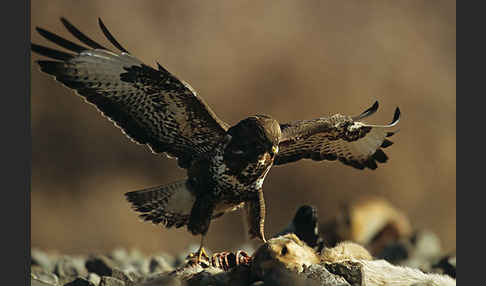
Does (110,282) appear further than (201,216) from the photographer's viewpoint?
No

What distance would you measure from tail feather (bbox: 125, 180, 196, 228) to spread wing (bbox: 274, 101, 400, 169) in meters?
0.80

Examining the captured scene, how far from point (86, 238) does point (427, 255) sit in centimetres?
605

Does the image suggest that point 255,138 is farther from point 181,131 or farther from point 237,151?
point 181,131

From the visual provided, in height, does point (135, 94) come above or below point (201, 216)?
above

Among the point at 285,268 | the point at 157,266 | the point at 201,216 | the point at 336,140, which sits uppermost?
the point at 336,140

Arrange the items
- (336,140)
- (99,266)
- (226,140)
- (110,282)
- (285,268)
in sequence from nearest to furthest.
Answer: (285,268), (110,282), (226,140), (336,140), (99,266)

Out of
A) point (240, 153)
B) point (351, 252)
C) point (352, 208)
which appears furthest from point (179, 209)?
point (352, 208)

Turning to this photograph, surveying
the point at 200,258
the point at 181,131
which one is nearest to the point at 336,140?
the point at 181,131

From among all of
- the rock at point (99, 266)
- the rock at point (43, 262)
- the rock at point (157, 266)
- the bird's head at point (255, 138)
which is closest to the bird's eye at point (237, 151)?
the bird's head at point (255, 138)

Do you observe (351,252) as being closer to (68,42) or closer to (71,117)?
(68,42)

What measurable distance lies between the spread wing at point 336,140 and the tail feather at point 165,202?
2.64 feet

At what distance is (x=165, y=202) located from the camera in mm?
4812

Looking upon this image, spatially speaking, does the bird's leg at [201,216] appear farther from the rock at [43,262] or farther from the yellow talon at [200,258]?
the rock at [43,262]

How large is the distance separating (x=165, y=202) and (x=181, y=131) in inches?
21.3
